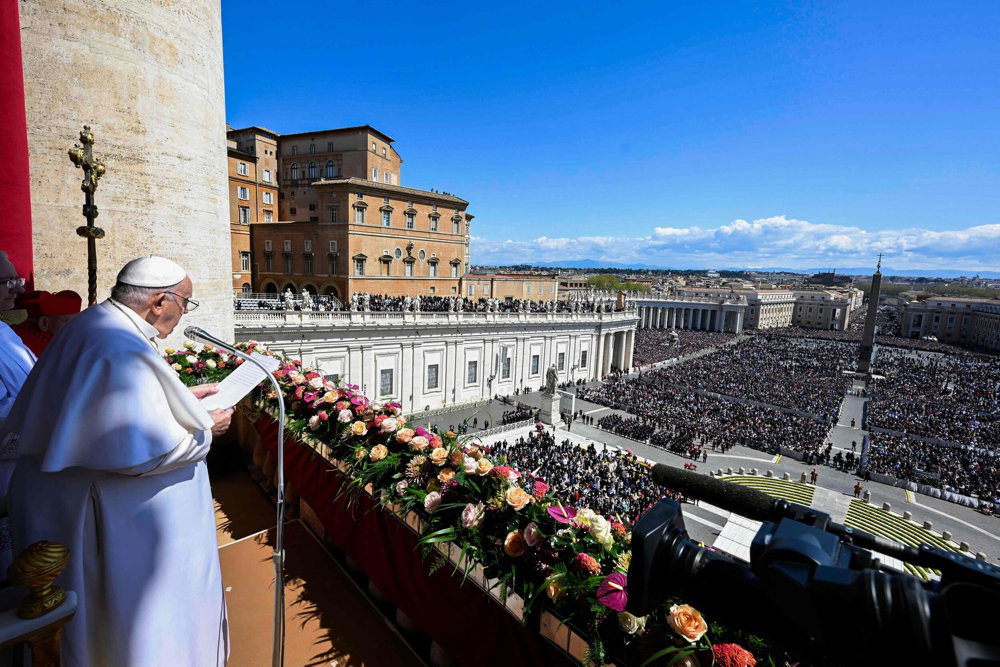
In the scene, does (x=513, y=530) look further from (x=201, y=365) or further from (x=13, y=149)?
(x=13, y=149)

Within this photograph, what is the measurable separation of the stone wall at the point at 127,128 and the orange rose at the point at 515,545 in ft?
43.6

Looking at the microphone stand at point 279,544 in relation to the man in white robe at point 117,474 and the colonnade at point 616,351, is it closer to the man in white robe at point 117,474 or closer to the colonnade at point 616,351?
the man in white robe at point 117,474

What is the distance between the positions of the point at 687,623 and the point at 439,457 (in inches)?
97.5

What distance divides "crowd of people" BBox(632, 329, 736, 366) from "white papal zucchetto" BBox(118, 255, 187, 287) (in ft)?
168

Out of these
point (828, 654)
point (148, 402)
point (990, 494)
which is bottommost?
point (990, 494)

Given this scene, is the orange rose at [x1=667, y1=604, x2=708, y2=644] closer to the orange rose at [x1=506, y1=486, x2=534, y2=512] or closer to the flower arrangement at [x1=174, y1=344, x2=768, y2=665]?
the flower arrangement at [x1=174, y1=344, x2=768, y2=665]

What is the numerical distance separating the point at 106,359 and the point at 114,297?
495 millimetres

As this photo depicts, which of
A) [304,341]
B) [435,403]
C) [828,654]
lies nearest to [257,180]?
[304,341]

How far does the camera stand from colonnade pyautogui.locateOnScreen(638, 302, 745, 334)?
309 feet

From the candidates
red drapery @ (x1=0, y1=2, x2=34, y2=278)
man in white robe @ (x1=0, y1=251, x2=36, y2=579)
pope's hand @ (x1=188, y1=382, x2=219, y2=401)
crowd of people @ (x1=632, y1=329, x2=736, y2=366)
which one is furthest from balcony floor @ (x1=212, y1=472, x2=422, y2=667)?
crowd of people @ (x1=632, y1=329, x2=736, y2=366)

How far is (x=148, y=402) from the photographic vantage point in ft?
7.42

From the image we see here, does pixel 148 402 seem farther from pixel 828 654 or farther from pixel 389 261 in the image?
pixel 389 261

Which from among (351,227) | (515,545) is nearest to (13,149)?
(515,545)

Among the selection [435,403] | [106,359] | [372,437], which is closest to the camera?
[106,359]
